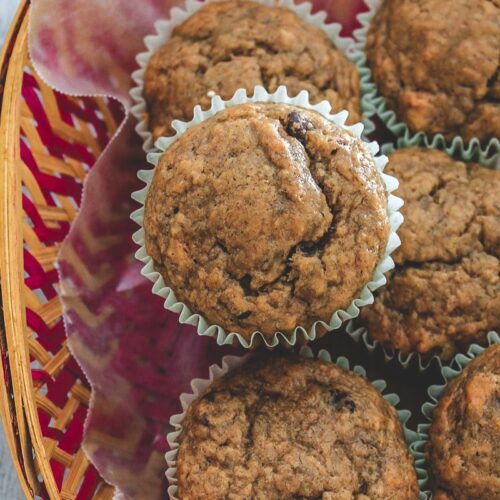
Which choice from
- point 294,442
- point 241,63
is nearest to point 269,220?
point 294,442

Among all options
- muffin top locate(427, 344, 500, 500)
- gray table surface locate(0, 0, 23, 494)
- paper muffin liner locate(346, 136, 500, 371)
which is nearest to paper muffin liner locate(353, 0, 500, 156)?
paper muffin liner locate(346, 136, 500, 371)

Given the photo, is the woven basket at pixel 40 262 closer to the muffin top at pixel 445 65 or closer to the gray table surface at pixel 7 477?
the gray table surface at pixel 7 477

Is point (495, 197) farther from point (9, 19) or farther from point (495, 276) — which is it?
point (9, 19)

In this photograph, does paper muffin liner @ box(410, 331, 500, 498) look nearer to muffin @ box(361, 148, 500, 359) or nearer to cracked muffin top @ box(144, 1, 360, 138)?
muffin @ box(361, 148, 500, 359)

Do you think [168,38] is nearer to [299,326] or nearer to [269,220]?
[269,220]

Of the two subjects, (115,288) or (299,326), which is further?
(115,288)

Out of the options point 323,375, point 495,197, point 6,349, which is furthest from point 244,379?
point 495,197

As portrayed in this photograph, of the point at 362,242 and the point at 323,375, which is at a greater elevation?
the point at 362,242
